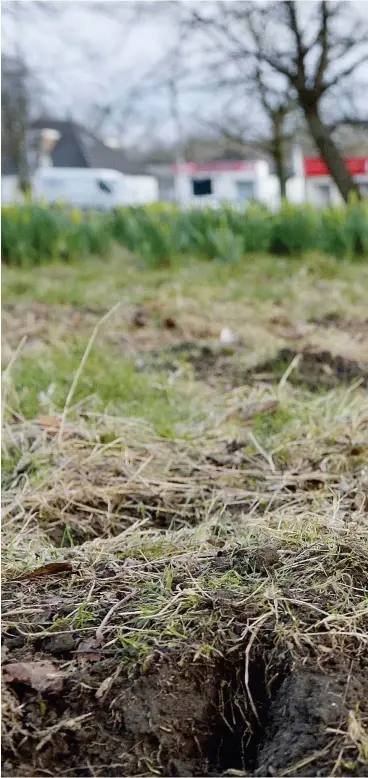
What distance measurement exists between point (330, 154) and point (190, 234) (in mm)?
5169

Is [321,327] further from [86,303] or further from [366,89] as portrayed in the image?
[366,89]

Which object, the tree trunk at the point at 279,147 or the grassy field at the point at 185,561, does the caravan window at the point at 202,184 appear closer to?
the tree trunk at the point at 279,147

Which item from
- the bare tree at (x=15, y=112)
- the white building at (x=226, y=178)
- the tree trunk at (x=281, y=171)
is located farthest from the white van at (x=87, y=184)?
the white building at (x=226, y=178)

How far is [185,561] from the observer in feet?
3.78

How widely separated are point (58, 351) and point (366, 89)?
9199 mm

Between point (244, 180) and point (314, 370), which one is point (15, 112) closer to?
point (244, 180)

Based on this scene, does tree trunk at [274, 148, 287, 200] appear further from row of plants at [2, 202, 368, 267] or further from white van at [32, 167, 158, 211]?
row of plants at [2, 202, 368, 267]

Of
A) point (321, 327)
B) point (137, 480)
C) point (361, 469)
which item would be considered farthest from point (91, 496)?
point (321, 327)

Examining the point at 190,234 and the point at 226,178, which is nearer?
the point at 190,234

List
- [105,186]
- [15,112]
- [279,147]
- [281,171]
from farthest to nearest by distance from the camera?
[105,186], [281,171], [15,112], [279,147]

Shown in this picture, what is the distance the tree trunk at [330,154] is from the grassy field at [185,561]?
8.09 meters

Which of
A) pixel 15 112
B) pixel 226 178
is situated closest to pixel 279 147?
pixel 15 112

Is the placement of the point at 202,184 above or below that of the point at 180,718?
above

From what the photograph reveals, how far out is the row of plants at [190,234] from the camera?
5832mm
